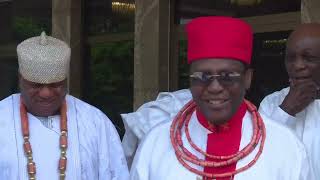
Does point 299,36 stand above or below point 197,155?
above

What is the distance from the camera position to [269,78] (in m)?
5.76

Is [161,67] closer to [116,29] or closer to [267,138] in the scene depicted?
[116,29]

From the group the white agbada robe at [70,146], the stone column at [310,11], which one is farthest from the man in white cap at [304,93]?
the stone column at [310,11]

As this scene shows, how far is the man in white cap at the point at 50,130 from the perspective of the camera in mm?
3207

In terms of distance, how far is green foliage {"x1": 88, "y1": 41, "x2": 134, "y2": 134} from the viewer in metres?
7.37

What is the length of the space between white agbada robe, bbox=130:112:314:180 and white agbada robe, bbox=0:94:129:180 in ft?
2.11

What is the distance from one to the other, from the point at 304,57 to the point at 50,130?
52.0 inches

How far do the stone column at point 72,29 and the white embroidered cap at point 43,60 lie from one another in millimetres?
4473

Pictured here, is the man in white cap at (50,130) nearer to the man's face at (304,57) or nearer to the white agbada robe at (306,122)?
the white agbada robe at (306,122)

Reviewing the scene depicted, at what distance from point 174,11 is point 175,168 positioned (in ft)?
13.8

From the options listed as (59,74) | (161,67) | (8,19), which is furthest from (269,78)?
(8,19)

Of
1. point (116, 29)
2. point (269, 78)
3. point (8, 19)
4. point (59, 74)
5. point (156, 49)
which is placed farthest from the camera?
point (8, 19)

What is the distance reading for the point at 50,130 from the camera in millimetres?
3303

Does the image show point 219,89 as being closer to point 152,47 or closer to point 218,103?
point 218,103
